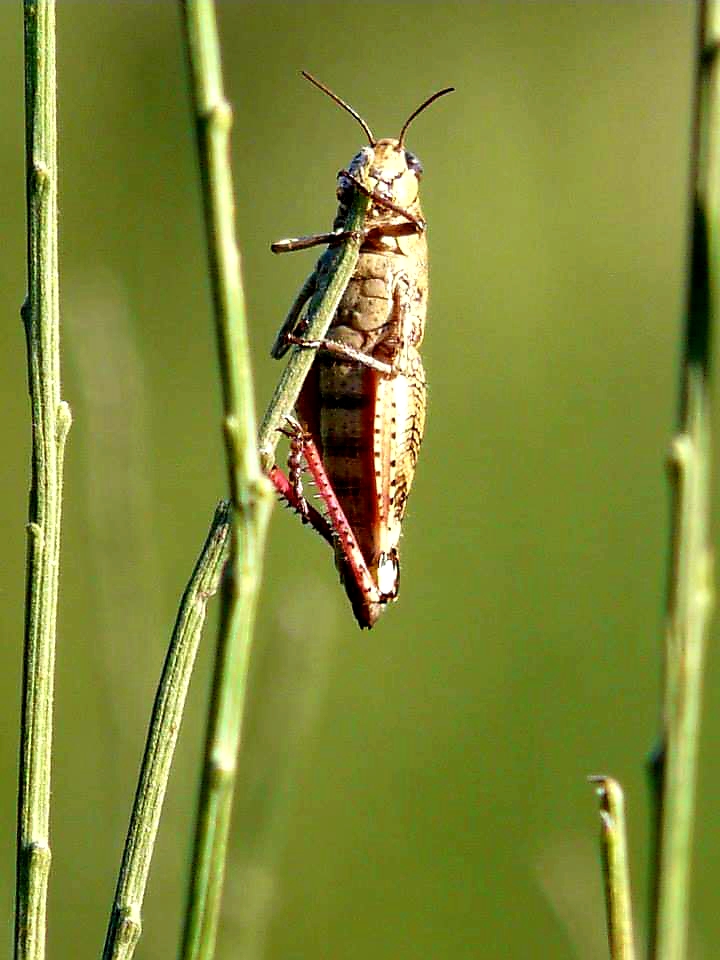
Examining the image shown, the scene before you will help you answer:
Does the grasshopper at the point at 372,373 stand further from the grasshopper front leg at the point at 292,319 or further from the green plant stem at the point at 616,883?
the green plant stem at the point at 616,883

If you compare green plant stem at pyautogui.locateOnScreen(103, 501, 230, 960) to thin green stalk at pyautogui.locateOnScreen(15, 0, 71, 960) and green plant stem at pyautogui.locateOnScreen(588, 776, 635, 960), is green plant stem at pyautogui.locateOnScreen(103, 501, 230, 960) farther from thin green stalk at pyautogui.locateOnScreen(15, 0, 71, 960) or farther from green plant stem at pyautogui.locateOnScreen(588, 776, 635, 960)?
green plant stem at pyautogui.locateOnScreen(588, 776, 635, 960)

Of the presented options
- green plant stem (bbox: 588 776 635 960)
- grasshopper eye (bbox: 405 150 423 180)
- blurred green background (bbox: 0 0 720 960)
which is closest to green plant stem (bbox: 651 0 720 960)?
A: green plant stem (bbox: 588 776 635 960)

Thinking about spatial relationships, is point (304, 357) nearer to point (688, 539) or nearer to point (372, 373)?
point (688, 539)

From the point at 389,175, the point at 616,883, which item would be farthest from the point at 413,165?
the point at 616,883

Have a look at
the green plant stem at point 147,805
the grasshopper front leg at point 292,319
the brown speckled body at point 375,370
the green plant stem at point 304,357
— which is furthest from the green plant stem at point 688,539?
the brown speckled body at point 375,370

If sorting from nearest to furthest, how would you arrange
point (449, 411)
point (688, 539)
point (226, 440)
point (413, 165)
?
point (688, 539)
point (226, 440)
point (413, 165)
point (449, 411)
